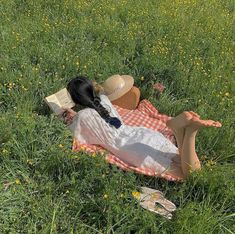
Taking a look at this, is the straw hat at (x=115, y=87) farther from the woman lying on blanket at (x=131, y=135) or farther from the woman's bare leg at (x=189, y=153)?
the woman's bare leg at (x=189, y=153)

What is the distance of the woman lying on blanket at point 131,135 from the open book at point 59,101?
0.30ft

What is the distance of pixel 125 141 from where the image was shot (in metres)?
4.26

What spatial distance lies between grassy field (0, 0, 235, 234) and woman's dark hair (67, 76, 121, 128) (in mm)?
341

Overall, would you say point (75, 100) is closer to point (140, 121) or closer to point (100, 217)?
point (140, 121)

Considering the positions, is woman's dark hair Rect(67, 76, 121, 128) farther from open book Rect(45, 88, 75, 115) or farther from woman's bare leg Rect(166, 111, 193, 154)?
woman's bare leg Rect(166, 111, 193, 154)

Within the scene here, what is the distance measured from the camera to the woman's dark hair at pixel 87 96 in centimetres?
444

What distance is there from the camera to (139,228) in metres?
3.35

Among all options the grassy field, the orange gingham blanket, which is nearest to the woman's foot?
the grassy field

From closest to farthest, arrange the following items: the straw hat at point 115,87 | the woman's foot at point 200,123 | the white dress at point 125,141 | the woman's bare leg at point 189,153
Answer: the woman's foot at point 200,123
the woman's bare leg at point 189,153
the white dress at point 125,141
the straw hat at point 115,87

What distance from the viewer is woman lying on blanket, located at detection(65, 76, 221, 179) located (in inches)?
153

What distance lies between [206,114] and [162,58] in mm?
1329

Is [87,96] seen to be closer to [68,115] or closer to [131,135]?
[68,115]

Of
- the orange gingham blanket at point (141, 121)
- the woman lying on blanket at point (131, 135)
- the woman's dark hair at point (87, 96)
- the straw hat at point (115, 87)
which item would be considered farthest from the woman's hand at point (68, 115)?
the straw hat at point (115, 87)

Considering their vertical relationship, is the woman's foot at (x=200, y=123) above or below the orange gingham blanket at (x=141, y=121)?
above
